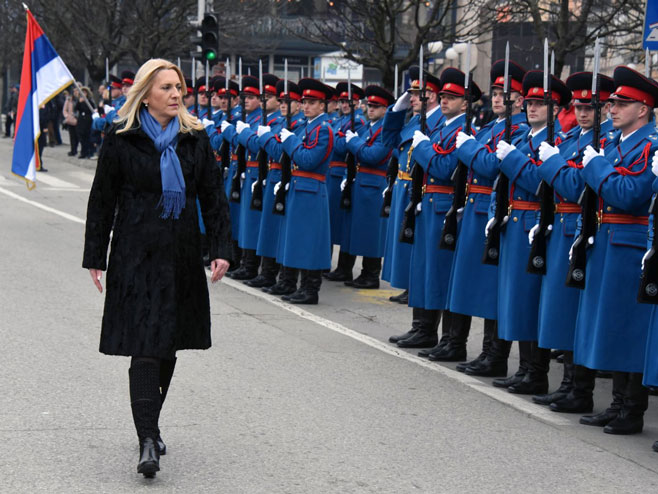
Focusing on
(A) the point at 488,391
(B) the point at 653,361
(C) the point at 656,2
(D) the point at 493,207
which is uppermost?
(C) the point at 656,2

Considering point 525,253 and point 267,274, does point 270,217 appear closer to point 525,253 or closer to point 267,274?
point 267,274

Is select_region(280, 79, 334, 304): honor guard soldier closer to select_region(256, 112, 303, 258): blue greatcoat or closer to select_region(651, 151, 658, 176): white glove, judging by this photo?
select_region(256, 112, 303, 258): blue greatcoat

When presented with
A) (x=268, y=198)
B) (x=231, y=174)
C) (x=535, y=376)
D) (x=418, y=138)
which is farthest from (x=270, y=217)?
(x=535, y=376)

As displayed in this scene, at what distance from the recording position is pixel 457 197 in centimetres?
873

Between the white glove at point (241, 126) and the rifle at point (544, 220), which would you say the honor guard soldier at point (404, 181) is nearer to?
the rifle at point (544, 220)

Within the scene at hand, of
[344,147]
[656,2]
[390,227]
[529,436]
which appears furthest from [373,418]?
[344,147]

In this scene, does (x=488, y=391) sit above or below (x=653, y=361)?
below

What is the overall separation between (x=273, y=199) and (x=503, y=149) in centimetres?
455

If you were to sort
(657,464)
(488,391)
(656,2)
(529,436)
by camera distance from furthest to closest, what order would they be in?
(656,2)
(488,391)
(529,436)
(657,464)

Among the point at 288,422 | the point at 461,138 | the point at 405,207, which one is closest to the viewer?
the point at 288,422

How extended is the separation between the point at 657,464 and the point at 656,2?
4.09 metres

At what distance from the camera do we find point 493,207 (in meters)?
8.10

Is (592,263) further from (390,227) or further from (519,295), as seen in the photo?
(390,227)

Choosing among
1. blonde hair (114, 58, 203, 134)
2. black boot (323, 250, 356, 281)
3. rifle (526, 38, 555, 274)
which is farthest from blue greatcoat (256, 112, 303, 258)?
blonde hair (114, 58, 203, 134)
